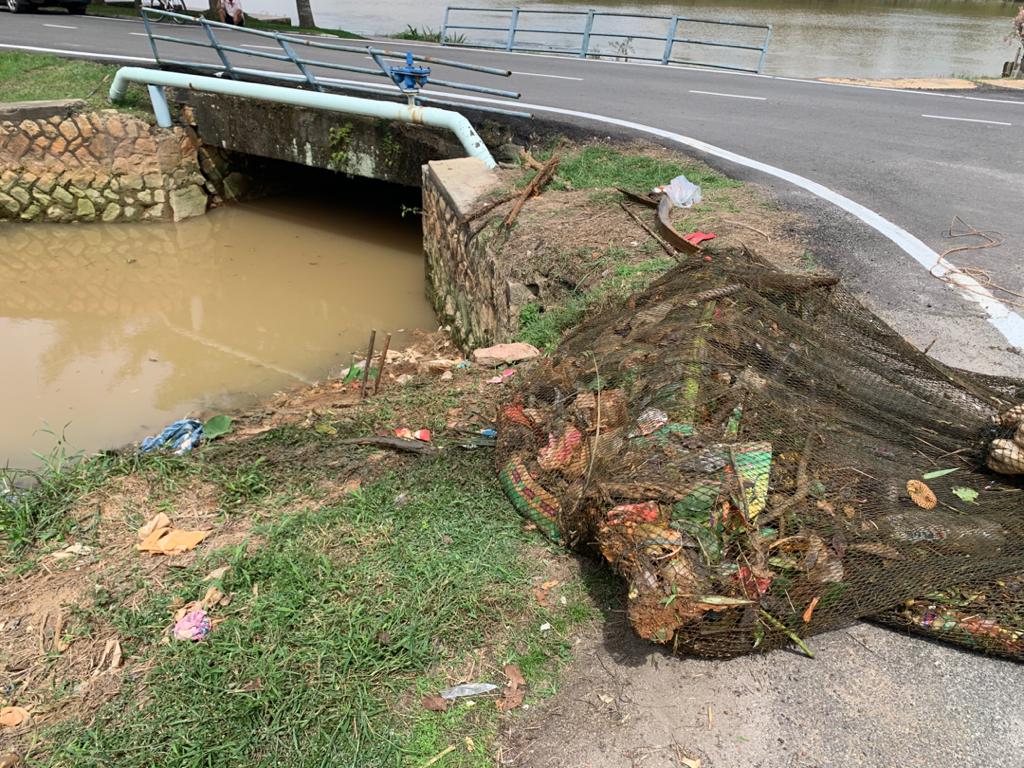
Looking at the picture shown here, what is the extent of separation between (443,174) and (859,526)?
5.73 metres

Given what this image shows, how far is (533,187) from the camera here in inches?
258

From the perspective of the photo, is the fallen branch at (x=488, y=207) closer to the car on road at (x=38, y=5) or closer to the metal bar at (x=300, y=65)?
the metal bar at (x=300, y=65)

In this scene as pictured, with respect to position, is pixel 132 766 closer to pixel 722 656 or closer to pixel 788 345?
pixel 722 656

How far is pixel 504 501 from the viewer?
128 inches

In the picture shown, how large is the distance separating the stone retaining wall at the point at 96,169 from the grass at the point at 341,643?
8.89 m

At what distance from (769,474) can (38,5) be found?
70.0ft

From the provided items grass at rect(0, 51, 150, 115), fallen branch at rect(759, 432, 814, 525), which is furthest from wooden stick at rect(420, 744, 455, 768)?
grass at rect(0, 51, 150, 115)

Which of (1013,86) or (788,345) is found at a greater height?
(1013,86)

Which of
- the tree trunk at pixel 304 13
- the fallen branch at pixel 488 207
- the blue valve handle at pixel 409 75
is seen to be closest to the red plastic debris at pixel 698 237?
the fallen branch at pixel 488 207

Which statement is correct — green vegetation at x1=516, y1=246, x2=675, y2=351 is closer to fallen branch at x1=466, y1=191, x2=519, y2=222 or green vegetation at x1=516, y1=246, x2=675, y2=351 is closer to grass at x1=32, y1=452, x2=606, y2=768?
fallen branch at x1=466, y1=191, x2=519, y2=222

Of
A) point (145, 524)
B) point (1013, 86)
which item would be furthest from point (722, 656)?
point (1013, 86)

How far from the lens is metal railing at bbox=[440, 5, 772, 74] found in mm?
15281

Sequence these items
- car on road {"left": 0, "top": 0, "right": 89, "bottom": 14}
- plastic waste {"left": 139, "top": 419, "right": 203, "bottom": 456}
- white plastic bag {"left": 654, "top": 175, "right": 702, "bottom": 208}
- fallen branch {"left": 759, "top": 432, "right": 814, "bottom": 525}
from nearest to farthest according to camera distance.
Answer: fallen branch {"left": 759, "top": 432, "right": 814, "bottom": 525} → plastic waste {"left": 139, "top": 419, "right": 203, "bottom": 456} → white plastic bag {"left": 654, "top": 175, "right": 702, "bottom": 208} → car on road {"left": 0, "top": 0, "right": 89, "bottom": 14}

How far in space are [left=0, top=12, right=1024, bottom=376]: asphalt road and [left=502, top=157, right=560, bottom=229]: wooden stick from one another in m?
1.70
